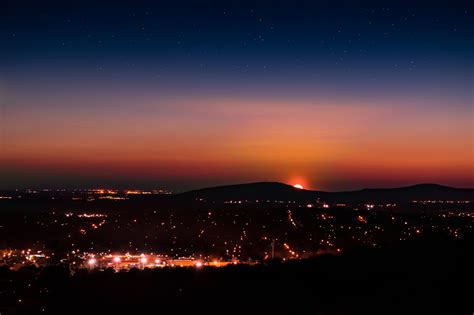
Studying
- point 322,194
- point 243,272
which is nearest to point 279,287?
point 243,272

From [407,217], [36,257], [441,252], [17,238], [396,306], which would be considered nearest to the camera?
[396,306]

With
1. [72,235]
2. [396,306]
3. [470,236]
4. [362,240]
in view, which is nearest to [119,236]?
[72,235]

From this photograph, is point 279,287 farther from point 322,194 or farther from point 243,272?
point 322,194

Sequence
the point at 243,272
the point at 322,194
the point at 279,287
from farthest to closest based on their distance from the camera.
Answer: the point at 322,194 → the point at 243,272 → the point at 279,287

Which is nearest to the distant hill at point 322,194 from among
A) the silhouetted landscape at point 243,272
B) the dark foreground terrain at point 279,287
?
the silhouetted landscape at point 243,272

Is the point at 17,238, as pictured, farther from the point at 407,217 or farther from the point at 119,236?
the point at 407,217

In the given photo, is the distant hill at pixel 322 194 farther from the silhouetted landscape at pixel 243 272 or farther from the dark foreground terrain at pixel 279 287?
the dark foreground terrain at pixel 279 287
